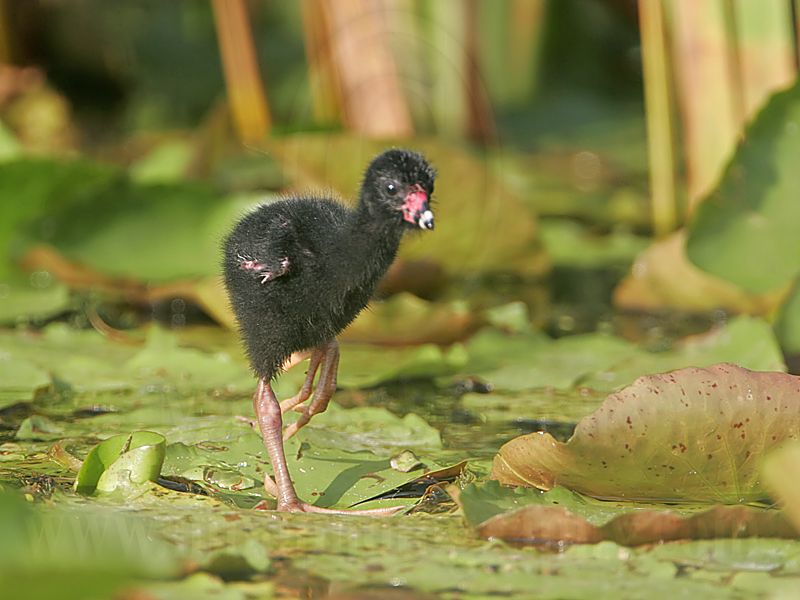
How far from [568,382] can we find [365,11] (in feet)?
7.56

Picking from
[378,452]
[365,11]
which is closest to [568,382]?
[378,452]

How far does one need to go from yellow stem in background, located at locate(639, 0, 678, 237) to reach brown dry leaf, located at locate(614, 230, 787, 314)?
0.45 metres

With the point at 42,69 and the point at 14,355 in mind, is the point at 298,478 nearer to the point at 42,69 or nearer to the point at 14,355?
the point at 14,355

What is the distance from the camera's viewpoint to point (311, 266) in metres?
2.56

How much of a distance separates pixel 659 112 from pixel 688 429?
85.7 inches

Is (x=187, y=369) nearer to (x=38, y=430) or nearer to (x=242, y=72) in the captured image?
(x=38, y=430)

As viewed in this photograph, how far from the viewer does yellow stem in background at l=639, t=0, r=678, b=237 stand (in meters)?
4.14

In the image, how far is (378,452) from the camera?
271 centimetres

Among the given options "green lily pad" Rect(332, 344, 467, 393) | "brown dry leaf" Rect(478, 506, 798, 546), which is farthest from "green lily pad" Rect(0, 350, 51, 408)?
"brown dry leaf" Rect(478, 506, 798, 546)

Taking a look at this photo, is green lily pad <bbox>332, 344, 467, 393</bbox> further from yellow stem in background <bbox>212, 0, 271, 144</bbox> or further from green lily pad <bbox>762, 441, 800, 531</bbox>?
yellow stem in background <bbox>212, 0, 271, 144</bbox>

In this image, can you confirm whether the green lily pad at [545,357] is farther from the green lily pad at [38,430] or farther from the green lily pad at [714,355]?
the green lily pad at [38,430]

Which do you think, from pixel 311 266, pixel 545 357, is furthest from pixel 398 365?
pixel 311 266

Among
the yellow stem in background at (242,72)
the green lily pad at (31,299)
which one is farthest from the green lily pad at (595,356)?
the yellow stem in background at (242,72)

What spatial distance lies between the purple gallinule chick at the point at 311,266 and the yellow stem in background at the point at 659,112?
6.04ft
